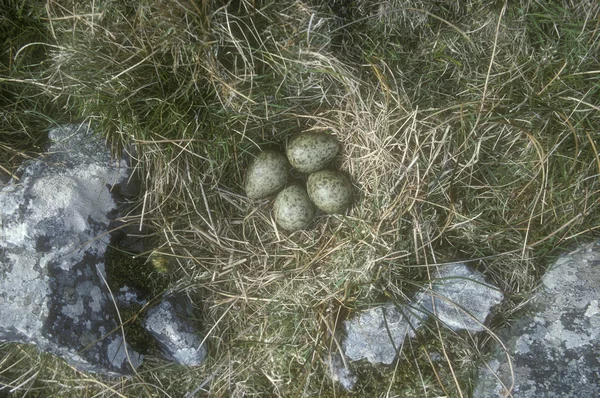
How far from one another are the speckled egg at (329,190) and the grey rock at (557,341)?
1127 mm

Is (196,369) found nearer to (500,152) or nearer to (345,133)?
(345,133)

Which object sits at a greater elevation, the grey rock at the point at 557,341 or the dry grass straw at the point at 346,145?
the dry grass straw at the point at 346,145

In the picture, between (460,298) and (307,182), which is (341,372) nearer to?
(460,298)

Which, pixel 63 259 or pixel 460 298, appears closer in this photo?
pixel 63 259

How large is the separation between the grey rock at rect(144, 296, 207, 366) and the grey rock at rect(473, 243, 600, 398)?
5.09 ft

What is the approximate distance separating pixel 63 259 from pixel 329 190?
4.62 feet

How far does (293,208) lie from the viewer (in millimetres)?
2488

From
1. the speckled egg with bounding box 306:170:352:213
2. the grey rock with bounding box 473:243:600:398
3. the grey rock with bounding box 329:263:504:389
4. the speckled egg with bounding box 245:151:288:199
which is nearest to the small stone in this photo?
the grey rock with bounding box 329:263:504:389

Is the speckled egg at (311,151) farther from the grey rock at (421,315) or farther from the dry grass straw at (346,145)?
the grey rock at (421,315)

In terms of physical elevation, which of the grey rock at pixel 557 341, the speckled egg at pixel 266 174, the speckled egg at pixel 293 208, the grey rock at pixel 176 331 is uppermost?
the speckled egg at pixel 266 174

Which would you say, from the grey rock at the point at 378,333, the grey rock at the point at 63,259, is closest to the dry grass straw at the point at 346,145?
the grey rock at the point at 378,333

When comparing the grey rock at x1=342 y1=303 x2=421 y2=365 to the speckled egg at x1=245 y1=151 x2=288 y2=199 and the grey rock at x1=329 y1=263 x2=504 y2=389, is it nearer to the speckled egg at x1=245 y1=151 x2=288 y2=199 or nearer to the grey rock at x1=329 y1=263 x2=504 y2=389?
the grey rock at x1=329 y1=263 x2=504 y2=389

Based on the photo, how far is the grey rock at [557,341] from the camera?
7.77 feet

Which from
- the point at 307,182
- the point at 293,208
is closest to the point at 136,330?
the point at 293,208
